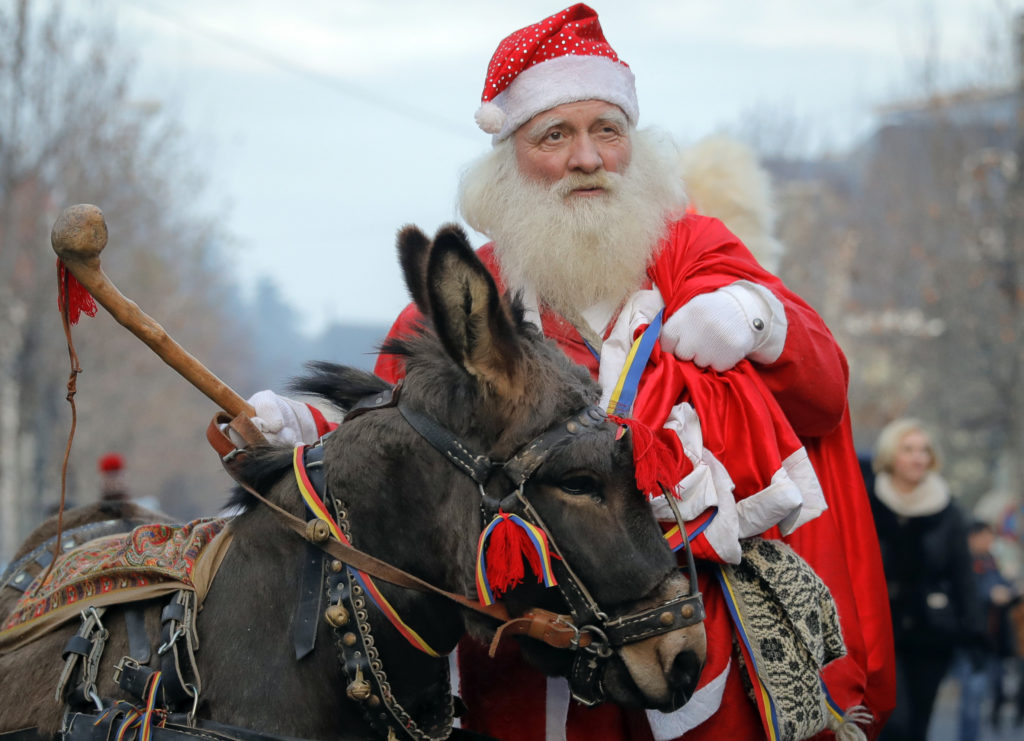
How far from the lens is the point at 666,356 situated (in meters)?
3.17

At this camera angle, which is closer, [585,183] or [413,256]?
[413,256]

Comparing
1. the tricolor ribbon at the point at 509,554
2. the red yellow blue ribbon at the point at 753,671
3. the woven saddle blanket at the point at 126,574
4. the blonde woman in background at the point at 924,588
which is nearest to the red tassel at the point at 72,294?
the woven saddle blanket at the point at 126,574

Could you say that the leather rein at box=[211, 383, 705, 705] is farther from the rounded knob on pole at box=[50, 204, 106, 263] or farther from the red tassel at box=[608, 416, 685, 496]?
the rounded knob on pole at box=[50, 204, 106, 263]

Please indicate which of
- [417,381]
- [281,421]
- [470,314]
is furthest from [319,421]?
[470,314]

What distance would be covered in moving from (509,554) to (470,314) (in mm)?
558

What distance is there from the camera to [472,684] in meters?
3.32

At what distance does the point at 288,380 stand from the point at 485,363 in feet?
2.30

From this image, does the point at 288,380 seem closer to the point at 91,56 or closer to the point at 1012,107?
the point at 91,56

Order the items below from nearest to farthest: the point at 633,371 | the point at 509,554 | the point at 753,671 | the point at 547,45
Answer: the point at 509,554, the point at 753,671, the point at 633,371, the point at 547,45

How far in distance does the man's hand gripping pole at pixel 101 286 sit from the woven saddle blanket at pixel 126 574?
0.37 m

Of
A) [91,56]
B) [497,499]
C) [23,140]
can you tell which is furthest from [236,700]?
[91,56]

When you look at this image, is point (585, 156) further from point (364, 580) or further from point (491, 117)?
point (364, 580)

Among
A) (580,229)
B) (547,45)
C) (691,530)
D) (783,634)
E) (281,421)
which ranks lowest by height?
(783,634)

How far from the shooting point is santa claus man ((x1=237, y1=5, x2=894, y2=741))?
3020 millimetres
